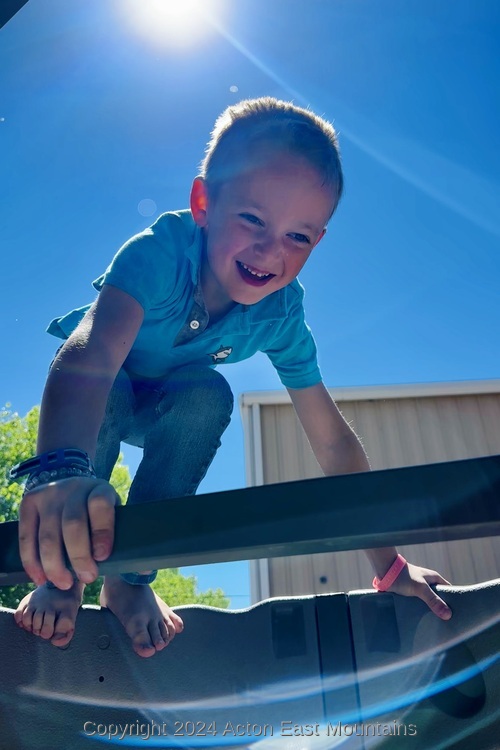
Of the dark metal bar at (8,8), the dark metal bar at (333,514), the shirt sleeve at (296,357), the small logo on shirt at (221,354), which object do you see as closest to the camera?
the dark metal bar at (333,514)

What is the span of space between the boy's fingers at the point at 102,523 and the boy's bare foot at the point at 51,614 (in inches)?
25.7

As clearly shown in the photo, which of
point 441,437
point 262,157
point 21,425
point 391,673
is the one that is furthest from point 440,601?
point 21,425

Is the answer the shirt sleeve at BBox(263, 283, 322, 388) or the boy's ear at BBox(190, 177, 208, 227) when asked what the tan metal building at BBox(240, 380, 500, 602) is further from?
the boy's ear at BBox(190, 177, 208, 227)

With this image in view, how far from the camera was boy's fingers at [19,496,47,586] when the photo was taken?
657 mm

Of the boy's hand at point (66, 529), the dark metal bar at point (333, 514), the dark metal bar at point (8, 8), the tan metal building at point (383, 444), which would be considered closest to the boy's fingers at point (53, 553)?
the boy's hand at point (66, 529)

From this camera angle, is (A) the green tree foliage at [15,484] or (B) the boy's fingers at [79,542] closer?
(B) the boy's fingers at [79,542]

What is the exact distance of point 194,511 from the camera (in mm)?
598

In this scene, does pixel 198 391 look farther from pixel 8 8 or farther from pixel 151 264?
pixel 8 8

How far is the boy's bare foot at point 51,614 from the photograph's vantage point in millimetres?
1222

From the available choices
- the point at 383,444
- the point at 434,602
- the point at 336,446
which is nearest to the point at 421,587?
the point at 434,602

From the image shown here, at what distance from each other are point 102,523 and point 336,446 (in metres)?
1.14

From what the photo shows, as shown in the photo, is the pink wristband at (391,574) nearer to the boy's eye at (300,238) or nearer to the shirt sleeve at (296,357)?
the shirt sleeve at (296,357)

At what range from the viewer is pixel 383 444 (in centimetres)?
541

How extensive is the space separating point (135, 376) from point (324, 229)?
62 cm
